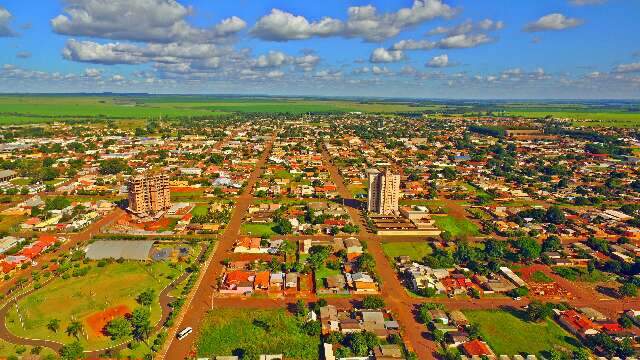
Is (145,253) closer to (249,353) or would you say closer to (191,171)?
(249,353)

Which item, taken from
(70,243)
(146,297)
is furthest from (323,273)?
(70,243)

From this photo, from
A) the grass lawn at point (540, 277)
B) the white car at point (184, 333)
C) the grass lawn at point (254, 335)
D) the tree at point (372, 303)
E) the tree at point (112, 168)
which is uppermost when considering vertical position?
the tree at point (112, 168)

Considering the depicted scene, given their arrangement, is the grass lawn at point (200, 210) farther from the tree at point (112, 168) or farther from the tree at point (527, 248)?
the tree at point (527, 248)

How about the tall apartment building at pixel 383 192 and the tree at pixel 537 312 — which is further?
the tall apartment building at pixel 383 192

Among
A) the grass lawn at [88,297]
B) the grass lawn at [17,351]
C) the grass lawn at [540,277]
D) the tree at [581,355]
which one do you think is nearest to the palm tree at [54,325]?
the grass lawn at [88,297]

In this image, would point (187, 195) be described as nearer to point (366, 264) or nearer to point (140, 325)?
point (366, 264)

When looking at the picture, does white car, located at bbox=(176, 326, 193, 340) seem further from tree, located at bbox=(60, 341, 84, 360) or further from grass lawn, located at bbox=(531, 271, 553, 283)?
grass lawn, located at bbox=(531, 271, 553, 283)

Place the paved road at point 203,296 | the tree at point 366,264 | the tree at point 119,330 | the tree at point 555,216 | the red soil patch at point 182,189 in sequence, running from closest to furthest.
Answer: the paved road at point 203,296 < the tree at point 119,330 < the tree at point 366,264 < the tree at point 555,216 < the red soil patch at point 182,189
